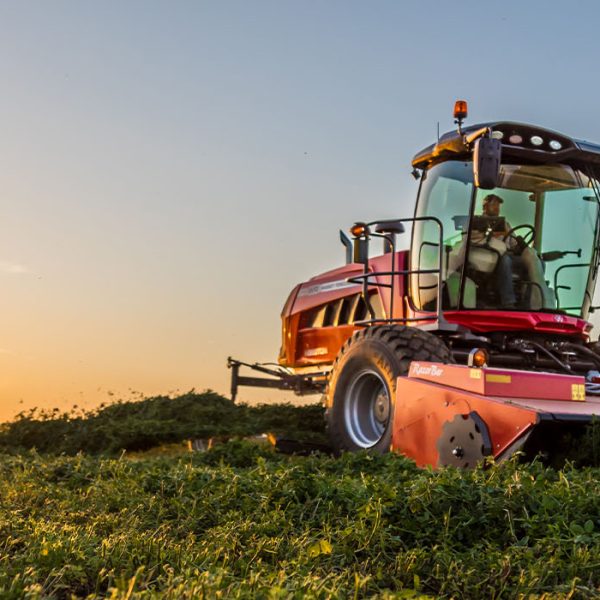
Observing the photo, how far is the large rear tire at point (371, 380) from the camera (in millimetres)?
7508

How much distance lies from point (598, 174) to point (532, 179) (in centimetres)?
75

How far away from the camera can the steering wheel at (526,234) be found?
8367mm

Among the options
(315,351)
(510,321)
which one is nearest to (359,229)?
(510,321)

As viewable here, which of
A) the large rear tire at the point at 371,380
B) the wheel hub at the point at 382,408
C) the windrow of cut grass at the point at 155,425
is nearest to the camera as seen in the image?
the large rear tire at the point at 371,380

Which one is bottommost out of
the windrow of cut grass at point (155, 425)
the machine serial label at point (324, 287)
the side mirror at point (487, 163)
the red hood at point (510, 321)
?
the windrow of cut grass at point (155, 425)

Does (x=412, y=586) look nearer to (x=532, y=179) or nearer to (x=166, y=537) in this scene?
(x=166, y=537)

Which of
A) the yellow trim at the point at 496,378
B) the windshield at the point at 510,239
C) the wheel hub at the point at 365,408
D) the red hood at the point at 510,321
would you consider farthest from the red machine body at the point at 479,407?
the windshield at the point at 510,239

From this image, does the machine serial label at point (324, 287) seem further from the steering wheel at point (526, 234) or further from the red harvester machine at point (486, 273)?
the steering wheel at point (526, 234)

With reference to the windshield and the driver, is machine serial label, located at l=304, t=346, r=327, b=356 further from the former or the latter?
the driver

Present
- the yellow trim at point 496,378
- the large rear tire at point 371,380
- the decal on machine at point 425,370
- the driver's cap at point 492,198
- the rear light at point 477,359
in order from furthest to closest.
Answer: the driver's cap at point 492,198 < the large rear tire at point 371,380 < the rear light at point 477,359 < the decal on machine at point 425,370 < the yellow trim at point 496,378

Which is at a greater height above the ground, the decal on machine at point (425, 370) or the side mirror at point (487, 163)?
the side mirror at point (487, 163)

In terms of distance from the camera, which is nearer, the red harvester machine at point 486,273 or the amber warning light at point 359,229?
the red harvester machine at point 486,273

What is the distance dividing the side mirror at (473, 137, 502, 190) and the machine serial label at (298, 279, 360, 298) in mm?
4293

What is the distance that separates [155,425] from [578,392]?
6046 millimetres
